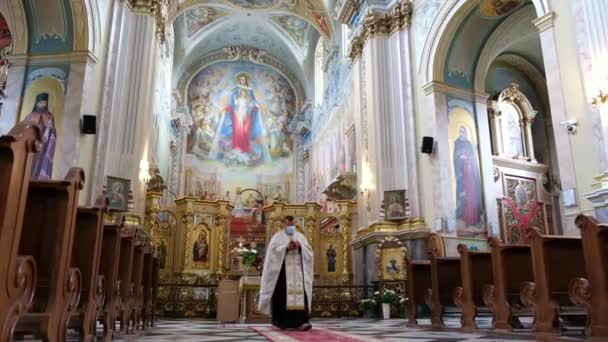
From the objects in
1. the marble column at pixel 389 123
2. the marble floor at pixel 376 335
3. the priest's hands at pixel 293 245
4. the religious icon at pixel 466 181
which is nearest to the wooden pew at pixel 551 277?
the marble floor at pixel 376 335

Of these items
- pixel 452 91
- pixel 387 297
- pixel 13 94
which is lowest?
pixel 387 297

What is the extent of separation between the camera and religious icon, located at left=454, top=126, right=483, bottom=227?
11.0 m

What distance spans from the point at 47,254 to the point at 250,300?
6397 mm

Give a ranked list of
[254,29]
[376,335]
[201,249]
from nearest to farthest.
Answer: [376,335]
[201,249]
[254,29]

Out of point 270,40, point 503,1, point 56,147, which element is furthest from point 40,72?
point 270,40

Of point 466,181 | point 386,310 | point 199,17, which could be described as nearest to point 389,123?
point 466,181

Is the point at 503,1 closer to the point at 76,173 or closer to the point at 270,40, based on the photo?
the point at 76,173

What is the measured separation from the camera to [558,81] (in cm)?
802

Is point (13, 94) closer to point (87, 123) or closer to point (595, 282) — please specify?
point (87, 123)

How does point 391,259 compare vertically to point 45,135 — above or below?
below

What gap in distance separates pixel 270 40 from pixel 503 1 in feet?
44.8

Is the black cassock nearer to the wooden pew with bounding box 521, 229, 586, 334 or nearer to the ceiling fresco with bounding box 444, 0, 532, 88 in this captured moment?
the wooden pew with bounding box 521, 229, 586, 334

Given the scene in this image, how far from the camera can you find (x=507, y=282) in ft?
18.5

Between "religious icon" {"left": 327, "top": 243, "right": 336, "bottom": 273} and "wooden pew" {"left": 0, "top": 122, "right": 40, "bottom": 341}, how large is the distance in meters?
11.2
